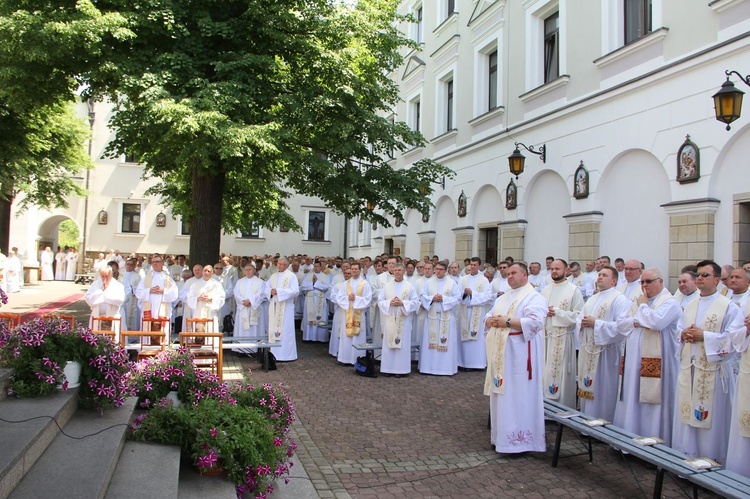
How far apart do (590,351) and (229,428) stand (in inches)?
176

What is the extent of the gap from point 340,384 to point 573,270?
5736 millimetres

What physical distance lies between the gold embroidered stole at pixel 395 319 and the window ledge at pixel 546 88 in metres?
6.80

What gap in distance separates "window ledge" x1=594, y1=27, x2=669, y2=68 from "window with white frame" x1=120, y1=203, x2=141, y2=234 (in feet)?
87.3

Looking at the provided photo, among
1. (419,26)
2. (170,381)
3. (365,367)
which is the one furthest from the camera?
(419,26)

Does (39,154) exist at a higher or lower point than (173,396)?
higher

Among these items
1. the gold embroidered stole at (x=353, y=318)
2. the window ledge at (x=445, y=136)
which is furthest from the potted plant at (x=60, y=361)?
the window ledge at (x=445, y=136)

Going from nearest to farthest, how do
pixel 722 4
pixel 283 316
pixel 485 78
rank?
1. pixel 722 4
2. pixel 283 316
3. pixel 485 78

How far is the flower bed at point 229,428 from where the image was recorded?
14.8 ft

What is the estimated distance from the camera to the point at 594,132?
13.2 m

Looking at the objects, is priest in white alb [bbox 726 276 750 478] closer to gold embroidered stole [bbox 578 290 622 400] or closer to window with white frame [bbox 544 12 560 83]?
gold embroidered stole [bbox 578 290 622 400]

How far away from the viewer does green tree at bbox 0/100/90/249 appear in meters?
14.7

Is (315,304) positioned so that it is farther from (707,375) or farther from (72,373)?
(707,375)

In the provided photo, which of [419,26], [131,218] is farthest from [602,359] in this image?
[131,218]

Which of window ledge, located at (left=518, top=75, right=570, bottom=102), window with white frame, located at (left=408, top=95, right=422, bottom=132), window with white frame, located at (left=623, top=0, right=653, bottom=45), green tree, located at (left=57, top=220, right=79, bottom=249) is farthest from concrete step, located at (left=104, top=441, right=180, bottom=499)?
green tree, located at (left=57, top=220, right=79, bottom=249)
